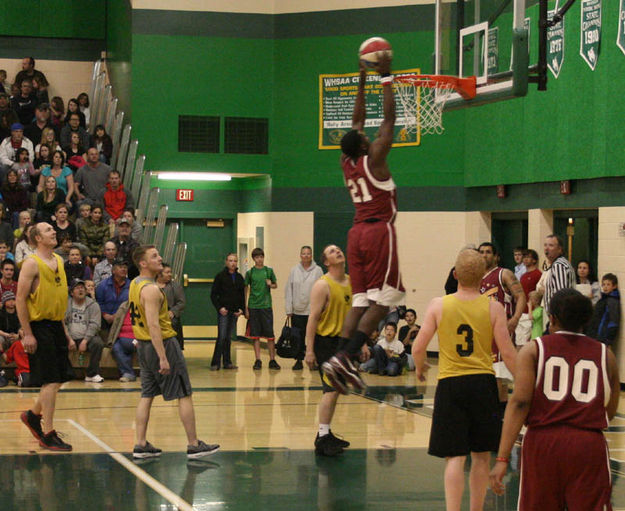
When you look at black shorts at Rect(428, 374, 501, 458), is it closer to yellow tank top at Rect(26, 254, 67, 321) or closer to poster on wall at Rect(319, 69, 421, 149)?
yellow tank top at Rect(26, 254, 67, 321)

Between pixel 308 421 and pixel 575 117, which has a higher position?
pixel 575 117

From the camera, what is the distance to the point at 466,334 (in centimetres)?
666

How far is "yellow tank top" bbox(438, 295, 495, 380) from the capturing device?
6633 millimetres

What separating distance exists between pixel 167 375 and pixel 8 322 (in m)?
6.02

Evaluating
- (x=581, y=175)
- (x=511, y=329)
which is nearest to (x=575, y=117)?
(x=581, y=175)

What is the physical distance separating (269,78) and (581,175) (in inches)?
279

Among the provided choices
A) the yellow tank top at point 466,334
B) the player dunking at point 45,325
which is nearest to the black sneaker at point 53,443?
the player dunking at point 45,325

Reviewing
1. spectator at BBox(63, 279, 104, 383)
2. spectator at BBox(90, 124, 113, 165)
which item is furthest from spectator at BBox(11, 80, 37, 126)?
spectator at BBox(63, 279, 104, 383)

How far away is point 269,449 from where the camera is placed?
9.99 meters

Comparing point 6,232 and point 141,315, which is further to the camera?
point 6,232

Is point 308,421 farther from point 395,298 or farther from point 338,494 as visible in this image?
point 395,298

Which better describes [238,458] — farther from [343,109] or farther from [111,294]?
[343,109]

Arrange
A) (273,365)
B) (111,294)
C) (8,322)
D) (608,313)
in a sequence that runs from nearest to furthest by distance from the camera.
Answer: (608,313), (8,322), (111,294), (273,365)

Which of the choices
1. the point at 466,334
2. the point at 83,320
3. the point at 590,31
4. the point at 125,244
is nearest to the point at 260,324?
the point at 125,244
